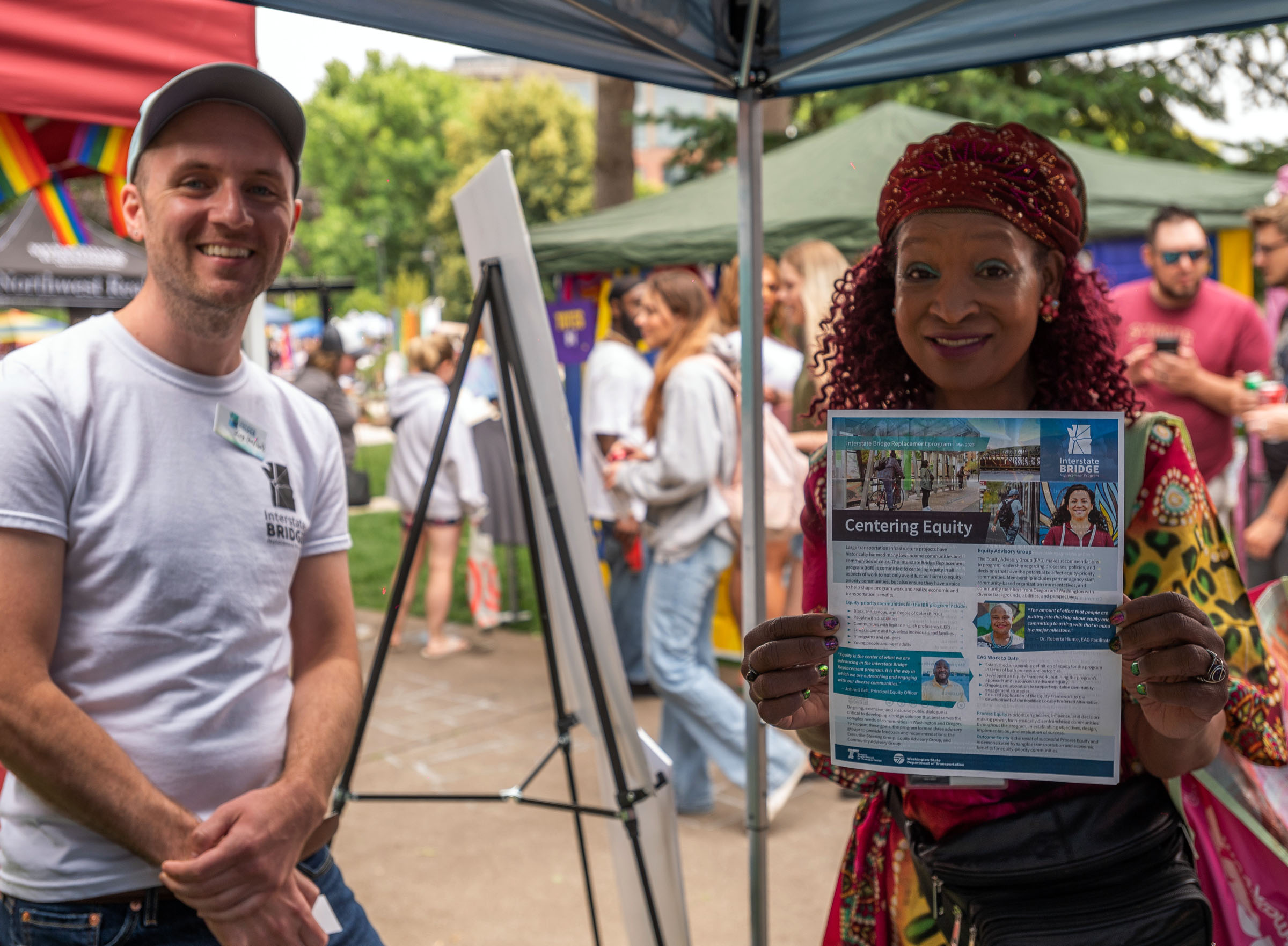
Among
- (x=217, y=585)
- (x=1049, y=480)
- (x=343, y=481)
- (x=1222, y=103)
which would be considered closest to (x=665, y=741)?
(x=343, y=481)

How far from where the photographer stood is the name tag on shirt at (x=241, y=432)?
176cm

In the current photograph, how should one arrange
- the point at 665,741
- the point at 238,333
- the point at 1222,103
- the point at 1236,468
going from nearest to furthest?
the point at 238,333, the point at 665,741, the point at 1236,468, the point at 1222,103

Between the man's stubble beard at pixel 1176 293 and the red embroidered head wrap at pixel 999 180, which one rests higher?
the man's stubble beard at pixel 1176 293

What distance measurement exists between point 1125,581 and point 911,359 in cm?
47

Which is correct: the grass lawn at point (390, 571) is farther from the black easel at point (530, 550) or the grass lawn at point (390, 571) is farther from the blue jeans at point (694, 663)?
the black easel at point (530, 550)

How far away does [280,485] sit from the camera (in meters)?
1.85

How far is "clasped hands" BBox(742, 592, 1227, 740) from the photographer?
128 centimetres

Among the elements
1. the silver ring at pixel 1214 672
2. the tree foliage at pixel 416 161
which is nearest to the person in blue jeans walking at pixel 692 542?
the silver ring at pixel 1214 672

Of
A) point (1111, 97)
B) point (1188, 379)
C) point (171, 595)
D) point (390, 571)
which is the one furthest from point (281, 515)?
point (1111, 97)

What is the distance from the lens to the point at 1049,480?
4.33ft

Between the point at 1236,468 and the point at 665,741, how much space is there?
381 centimetres

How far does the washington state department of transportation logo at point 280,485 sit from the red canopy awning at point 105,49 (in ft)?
4.01

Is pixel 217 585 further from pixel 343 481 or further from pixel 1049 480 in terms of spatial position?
pixel 1049 480

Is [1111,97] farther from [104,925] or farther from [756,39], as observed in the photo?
[104,925]
